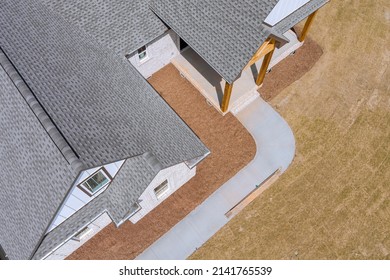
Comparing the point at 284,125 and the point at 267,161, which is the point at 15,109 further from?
the point at 284,125

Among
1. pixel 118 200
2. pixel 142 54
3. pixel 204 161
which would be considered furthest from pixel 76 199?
pixel 142 54

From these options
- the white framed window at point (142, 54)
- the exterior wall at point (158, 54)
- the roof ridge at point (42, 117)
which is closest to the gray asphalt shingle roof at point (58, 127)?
the roof ridge at point (42, 117)

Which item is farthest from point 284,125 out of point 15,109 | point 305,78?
point 15,109

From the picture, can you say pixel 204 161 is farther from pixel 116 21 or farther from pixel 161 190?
pixel 116 21

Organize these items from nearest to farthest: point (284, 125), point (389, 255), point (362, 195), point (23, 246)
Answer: point (23, 246) → point (389, 255) → point (362, 195) → point (284, 125)

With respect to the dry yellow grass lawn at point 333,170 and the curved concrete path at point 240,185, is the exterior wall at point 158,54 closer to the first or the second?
the curved concrete path at point 240,185
